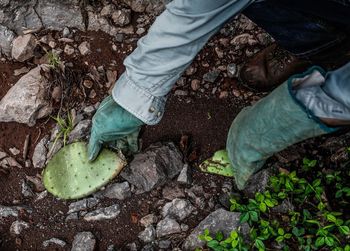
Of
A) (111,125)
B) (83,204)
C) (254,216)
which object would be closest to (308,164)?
(254,216)

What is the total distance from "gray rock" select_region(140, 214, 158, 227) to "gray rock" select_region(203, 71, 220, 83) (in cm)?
59

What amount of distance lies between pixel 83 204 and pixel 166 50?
0.76 m

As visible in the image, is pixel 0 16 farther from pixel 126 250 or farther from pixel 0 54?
pixel 126 250

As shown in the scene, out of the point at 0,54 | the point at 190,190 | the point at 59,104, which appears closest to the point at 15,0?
the point at 0,54

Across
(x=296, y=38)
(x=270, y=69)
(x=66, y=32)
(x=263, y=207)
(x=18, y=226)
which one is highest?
(x=296, y=38)

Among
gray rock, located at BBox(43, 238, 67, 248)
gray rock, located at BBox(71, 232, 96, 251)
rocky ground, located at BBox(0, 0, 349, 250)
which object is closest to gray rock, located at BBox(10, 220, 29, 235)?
rocky ground, located at BBox(0, 0, 349, 250)

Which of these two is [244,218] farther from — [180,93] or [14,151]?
[14,151]

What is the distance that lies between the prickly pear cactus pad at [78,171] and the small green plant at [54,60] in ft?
1.18

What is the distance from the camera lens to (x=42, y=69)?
→ 2.09 meters

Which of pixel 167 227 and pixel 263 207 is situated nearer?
pixel 263 207

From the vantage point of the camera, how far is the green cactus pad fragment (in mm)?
1913

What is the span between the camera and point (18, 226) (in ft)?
6.30

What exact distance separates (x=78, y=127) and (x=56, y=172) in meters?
0.20

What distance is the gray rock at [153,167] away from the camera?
1899mm
